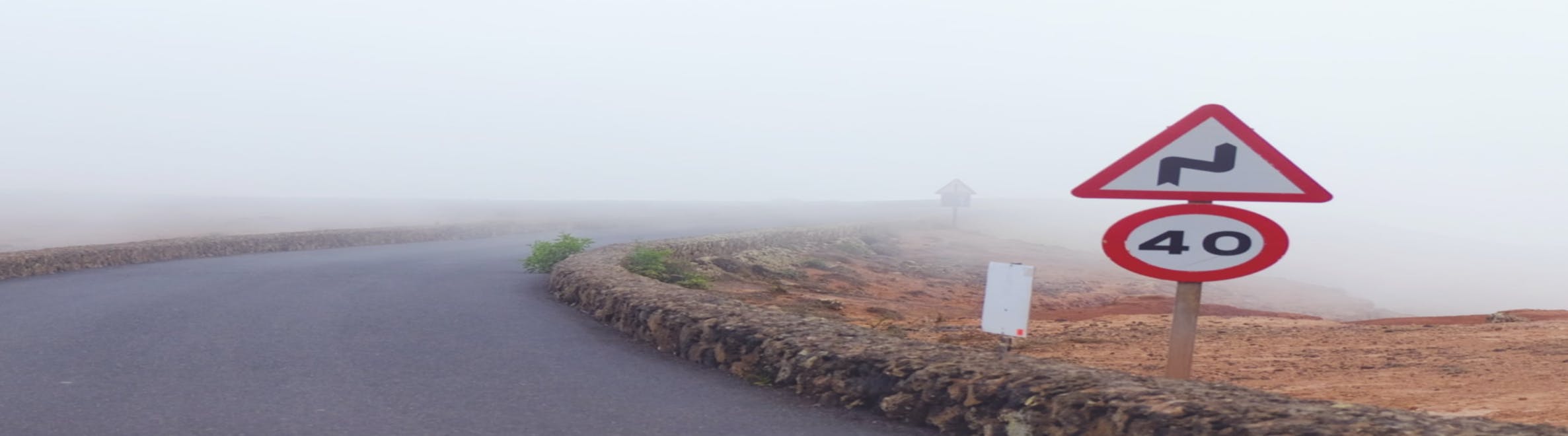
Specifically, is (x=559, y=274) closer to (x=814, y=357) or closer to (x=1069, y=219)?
(x=814, y=357)

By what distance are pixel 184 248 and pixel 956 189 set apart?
3876cm

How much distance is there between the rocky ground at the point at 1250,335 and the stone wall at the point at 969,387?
2.09 meters

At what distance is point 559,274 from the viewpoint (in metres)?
17.0

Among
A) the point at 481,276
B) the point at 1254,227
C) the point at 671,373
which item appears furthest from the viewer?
the point at 481,276

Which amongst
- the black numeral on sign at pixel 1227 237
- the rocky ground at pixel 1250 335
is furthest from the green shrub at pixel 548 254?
the black numeral on sign at pixel 1227 237

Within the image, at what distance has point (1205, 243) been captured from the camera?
221 inches

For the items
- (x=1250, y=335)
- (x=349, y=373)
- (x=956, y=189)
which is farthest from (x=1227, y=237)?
(x=956, y=189)

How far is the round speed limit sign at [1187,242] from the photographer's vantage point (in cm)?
556

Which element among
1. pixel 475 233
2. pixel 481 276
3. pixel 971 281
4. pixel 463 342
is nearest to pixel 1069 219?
pixel 475 233

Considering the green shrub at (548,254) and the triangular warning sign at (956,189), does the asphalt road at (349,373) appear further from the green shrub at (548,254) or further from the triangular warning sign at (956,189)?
the triangular warning sign at (956,189)

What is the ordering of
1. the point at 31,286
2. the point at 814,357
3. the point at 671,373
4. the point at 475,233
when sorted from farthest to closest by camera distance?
the point at 475,233
the point at 31,286
the point at 671,373
the point at 814,357

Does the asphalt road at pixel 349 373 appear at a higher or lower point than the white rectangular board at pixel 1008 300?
lower

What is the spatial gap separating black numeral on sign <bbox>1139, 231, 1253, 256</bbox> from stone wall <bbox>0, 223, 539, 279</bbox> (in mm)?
18003

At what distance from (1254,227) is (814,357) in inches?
117
